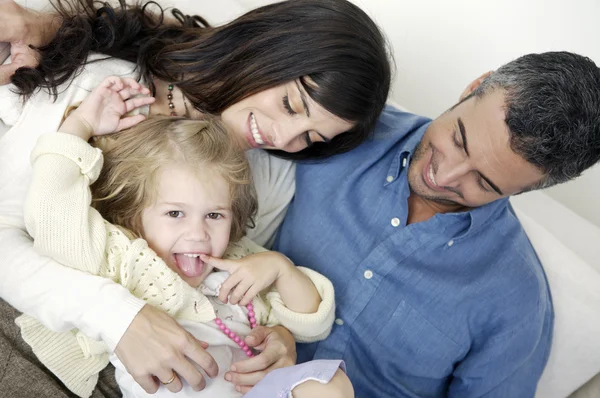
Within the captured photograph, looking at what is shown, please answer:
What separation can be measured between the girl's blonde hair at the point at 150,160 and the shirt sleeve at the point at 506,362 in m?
0.82

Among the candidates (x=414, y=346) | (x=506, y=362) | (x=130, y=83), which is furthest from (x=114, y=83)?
(x=506, y=362)

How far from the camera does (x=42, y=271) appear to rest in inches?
51.9

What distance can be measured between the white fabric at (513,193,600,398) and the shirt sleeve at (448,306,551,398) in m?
0.10

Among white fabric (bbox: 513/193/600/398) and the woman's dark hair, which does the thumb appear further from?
white fabric (bbox: 513/193/600/398)

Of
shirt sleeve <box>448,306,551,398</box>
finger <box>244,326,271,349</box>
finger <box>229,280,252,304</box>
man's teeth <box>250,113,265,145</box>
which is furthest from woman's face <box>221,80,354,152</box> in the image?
shirt sleeve <box>448,306,551,398</box>

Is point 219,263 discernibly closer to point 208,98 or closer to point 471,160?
point 208,98

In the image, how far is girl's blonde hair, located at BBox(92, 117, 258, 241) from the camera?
146 cm

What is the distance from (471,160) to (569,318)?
61 cm

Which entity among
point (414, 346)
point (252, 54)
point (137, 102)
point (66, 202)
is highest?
point (252, 54)

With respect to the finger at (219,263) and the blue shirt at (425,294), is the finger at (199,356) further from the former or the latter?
the blue shirt at (425,294)


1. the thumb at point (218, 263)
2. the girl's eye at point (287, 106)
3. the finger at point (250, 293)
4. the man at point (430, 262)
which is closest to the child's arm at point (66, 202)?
the thumb at point (218, 263)

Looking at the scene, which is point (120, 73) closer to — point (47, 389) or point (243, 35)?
point (243, 35)

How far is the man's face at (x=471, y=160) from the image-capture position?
4.92 feet

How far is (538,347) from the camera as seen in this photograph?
5.69 feet
